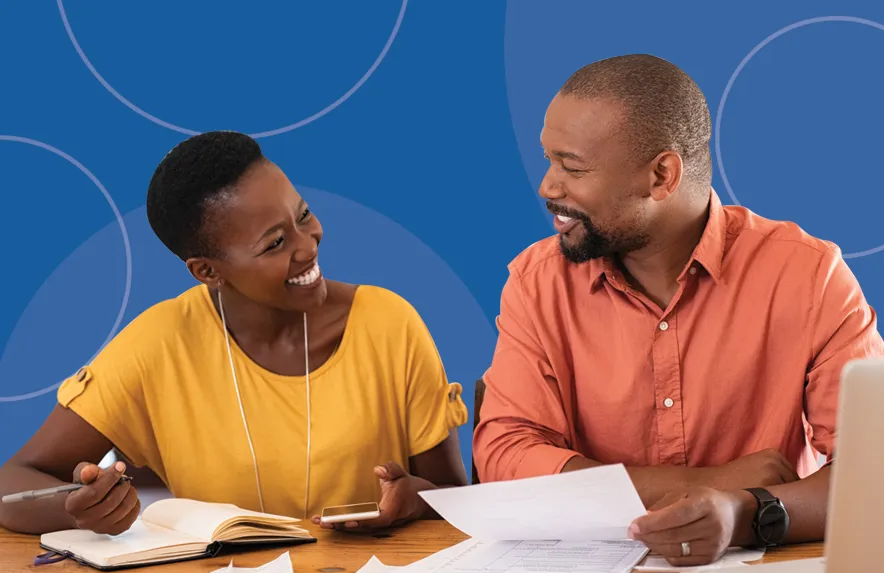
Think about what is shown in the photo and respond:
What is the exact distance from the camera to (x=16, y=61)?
323 cm

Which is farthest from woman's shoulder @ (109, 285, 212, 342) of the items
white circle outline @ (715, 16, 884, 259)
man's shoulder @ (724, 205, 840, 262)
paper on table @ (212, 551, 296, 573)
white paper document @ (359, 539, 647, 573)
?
white circle outline @ (715, 16, 884, 259)

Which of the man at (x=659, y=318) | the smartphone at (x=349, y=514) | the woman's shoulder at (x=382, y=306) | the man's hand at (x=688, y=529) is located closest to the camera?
the man's hand at (x=688, y=529)

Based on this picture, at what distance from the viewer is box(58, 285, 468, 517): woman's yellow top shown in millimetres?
2314

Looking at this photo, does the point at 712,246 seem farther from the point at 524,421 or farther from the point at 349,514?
the point at 349,514

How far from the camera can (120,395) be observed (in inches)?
90.6

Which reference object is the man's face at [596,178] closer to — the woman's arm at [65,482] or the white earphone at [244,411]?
the white earphone at [244,411]

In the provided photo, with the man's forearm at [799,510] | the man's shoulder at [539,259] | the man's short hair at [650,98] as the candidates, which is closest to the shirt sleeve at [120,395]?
the man's shoulder at [539,259]

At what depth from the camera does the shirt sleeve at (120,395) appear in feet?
7.45

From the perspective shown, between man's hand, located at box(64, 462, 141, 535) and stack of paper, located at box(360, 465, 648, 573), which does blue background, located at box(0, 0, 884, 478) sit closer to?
man's hand, located at box(64, 462, 141, 535)

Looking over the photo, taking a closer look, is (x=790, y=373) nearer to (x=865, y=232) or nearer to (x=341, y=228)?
(x=865, y=232)

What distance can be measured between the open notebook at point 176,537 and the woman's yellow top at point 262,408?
1.16 feet

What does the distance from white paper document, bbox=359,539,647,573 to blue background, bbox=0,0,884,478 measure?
1.55m

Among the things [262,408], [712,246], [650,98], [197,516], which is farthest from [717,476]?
[262,408]

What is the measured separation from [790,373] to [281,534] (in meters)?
Result: 1.01
